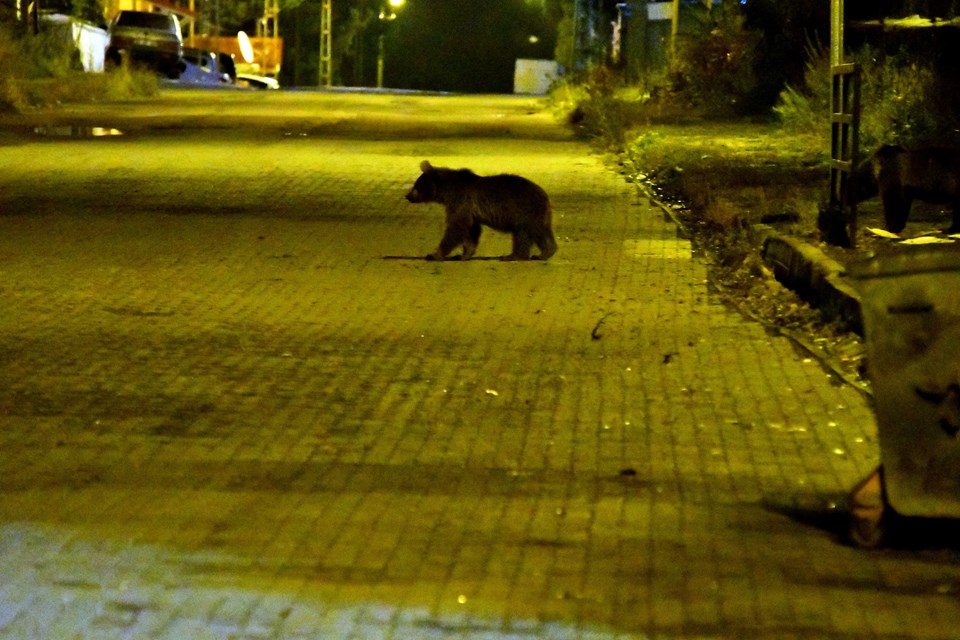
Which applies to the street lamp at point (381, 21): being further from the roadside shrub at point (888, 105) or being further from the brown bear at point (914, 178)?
the brown bear at point (914, 178)

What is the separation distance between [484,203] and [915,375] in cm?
736

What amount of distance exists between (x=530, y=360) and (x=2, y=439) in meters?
3.41

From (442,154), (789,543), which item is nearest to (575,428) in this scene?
(789,543)

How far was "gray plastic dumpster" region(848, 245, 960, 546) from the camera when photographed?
19.2ft

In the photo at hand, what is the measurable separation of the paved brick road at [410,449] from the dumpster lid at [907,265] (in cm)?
115

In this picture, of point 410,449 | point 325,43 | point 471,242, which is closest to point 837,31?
point 471,242

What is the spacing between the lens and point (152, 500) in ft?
21.9

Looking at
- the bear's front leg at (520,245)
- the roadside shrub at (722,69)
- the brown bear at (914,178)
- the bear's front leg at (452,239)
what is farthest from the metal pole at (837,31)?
the roadside shrub at (722,69)

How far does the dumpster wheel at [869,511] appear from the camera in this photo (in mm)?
6129

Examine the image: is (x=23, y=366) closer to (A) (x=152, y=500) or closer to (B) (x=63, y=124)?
(A) (x=152, y=500)

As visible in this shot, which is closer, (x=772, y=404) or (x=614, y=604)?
(x=614, y=604)

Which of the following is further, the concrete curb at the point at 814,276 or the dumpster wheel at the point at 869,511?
the concrete curb at the point at 814,276

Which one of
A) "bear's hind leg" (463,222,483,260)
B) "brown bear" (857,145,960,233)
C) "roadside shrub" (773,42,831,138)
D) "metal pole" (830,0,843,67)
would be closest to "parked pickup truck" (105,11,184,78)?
"roadside shrub" (773,42,831,138)

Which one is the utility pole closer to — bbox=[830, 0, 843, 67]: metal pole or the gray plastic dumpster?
bbox=[830, 0, 843, 67]: metal pole
